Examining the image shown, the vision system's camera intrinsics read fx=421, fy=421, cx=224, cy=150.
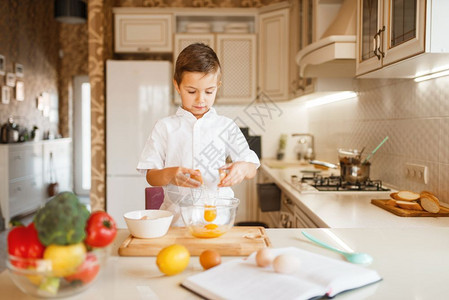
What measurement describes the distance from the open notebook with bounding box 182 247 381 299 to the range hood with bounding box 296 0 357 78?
58.7 inches

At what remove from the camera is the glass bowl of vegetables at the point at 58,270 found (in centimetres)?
67

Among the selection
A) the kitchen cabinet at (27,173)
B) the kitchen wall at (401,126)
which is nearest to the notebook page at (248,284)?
the kitchen wall at (401,126)

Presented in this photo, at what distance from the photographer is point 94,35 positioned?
156 inches

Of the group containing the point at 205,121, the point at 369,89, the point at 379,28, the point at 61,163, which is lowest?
the point at 61,163

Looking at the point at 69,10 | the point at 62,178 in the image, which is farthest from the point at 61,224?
the point at 62,178

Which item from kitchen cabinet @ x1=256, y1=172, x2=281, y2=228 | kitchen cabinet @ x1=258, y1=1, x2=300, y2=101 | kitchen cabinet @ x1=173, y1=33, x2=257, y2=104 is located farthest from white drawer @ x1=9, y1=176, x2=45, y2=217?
kitchen cabinet @ x1=258, y1=1, x2=300, y2=101

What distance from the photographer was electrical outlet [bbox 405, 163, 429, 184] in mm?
1934

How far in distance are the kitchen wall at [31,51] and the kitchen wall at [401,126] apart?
4.30 m

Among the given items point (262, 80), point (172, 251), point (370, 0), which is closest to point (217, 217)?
point (172, 251)

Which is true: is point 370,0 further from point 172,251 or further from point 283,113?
point 283,113

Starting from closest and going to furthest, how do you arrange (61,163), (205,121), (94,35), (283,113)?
(205,121) < (94,35) < (283,113) < (61,163)

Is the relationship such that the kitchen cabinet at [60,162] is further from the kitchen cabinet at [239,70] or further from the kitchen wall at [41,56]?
the kitchen cabinet at [239,70]

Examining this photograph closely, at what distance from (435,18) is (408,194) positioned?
709 mm

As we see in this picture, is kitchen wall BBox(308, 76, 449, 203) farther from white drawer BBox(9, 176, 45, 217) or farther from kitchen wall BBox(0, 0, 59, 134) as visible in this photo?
kitchen wall BBox(0, 0, 59, 134)
